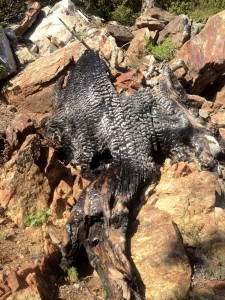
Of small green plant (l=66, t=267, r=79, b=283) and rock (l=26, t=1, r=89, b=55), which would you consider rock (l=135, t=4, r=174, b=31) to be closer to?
rock (l=26, t=1, r=89, b=55)

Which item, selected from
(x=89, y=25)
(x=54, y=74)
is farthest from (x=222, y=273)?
(x=89, y=25)

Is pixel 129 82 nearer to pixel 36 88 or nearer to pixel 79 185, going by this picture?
pixel 36 88

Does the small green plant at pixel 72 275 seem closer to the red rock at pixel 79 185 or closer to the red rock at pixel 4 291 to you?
the red rock at pixel 4 291

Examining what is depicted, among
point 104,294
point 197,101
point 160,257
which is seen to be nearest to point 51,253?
point 104,294

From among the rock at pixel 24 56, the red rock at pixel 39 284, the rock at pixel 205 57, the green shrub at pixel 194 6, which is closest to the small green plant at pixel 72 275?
the red rock at pixel 39 284

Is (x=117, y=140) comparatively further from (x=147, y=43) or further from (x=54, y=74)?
(x=147, y=43)

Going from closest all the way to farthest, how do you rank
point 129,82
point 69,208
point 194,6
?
point 69,208 → point 129,82 → point 194,6
